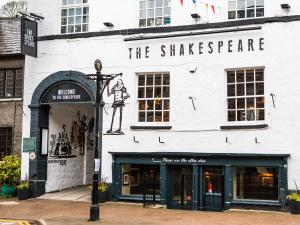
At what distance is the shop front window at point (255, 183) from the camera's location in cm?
1791

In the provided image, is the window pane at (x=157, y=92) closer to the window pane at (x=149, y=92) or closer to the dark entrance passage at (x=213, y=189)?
the window pane at (x=149, y=92)

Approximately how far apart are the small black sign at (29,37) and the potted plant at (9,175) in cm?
497

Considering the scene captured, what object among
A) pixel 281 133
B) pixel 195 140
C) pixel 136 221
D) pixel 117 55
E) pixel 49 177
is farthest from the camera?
pixel 49 177

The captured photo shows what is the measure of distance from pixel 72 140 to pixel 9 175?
11.4 ft

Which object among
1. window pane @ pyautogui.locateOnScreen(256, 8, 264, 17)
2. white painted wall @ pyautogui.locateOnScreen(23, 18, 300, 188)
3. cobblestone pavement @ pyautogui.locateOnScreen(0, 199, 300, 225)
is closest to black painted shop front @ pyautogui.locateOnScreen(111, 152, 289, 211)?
white painted wall @ pyautogui.locateOnScreen(23, 18, 300, 188)

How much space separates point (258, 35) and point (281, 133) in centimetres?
376

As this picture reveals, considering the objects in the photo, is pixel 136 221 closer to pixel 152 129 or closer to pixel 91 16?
pixel 152 129

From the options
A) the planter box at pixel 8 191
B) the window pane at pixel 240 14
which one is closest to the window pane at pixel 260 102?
the window pane at pixel 240 14

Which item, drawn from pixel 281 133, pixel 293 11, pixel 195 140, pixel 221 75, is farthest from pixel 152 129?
pixel 293 11

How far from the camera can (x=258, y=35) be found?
18.4 metres

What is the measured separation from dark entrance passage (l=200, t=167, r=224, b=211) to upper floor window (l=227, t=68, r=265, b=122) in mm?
2094

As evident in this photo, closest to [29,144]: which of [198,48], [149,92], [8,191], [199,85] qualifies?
[8,191]

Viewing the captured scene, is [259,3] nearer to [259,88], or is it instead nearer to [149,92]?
[259,88]

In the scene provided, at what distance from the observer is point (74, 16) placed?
21.8 metres
